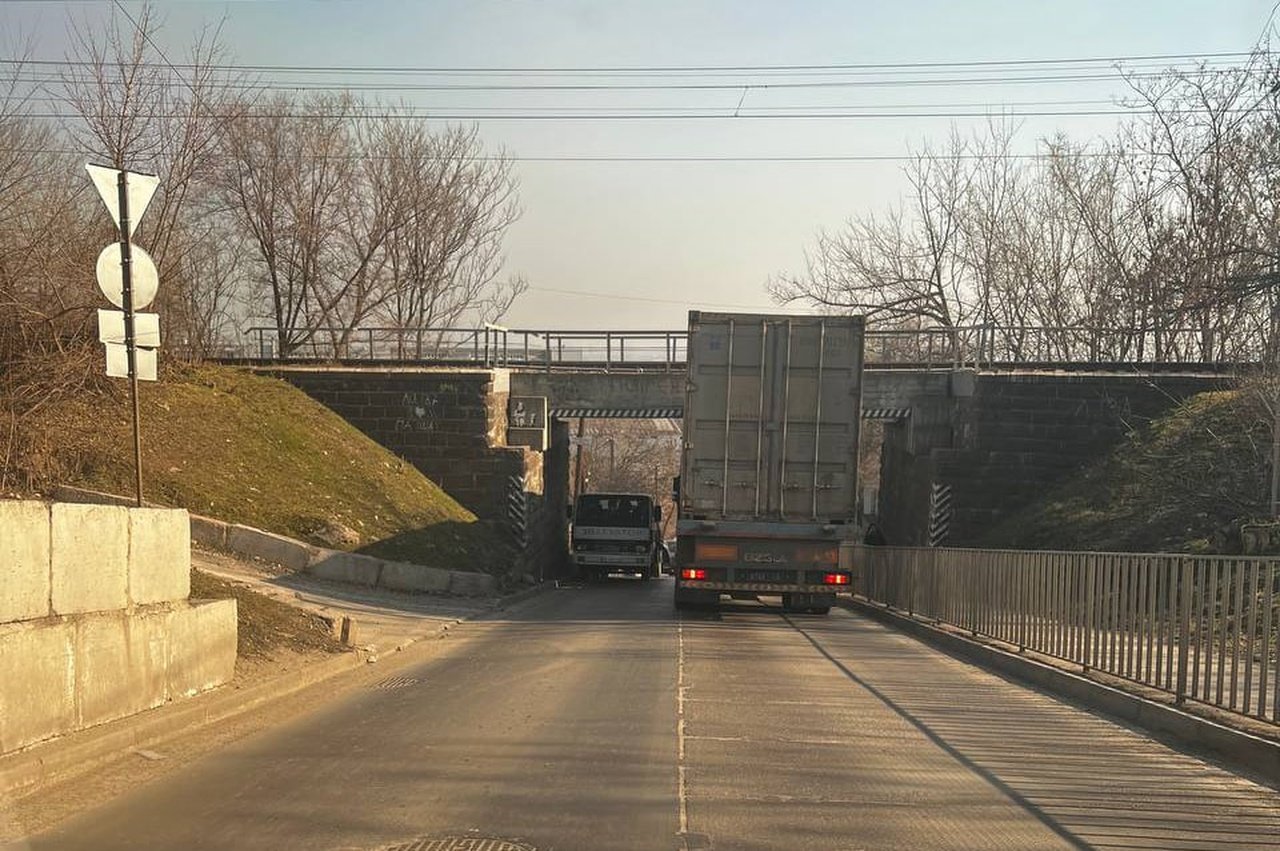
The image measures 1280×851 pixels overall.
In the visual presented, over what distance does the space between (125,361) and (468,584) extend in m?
13.1

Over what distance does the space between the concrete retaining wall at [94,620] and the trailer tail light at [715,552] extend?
10319 mm

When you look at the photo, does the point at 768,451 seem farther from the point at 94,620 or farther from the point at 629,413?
the point at 94,620

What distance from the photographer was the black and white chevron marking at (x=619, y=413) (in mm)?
30969

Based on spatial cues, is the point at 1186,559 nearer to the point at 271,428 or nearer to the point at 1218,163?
the point at 1218,163

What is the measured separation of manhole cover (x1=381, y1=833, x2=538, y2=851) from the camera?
5.36 m

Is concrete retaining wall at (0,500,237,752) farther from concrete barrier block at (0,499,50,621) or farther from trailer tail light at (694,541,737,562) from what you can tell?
trailer tail light at (694,541,737,562)

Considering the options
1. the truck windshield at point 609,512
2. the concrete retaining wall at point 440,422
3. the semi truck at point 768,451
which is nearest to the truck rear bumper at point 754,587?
the semi truck at point 768,451

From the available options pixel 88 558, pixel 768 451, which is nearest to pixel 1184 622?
pixel 88 558

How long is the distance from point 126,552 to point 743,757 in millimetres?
4826

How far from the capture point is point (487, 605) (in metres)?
20.6

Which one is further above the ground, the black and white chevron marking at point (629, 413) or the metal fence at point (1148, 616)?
the black and white chevron marking at point (629, 413)

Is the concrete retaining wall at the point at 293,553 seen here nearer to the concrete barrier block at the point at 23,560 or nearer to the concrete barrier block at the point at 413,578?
the concrete barrier block at the point at 413,578

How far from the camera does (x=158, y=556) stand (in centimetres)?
870

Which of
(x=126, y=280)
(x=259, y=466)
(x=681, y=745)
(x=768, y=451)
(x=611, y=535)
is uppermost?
(x=126, y=280)
